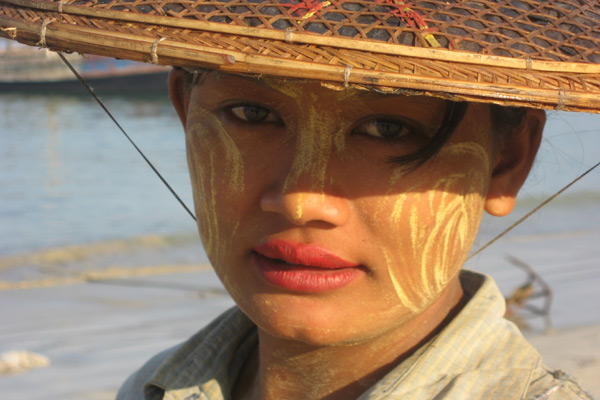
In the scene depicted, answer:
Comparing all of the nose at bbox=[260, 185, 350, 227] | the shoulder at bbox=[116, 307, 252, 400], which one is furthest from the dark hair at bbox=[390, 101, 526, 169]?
the shoulder at bbox=[116, 307, 252, 400]

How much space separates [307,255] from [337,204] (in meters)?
0.12

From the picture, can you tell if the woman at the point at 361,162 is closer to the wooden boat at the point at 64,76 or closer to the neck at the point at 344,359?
the neck at the point at 344,359

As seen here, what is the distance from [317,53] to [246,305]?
656 mm

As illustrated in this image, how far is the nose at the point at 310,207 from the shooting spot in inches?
60.4

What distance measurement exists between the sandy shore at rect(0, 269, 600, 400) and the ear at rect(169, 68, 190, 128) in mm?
2505

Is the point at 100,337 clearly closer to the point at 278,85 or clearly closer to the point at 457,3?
the point at 278,85

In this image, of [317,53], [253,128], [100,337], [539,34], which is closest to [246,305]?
[253,128]

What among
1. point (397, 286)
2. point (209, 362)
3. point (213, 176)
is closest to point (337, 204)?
point (397, 286)

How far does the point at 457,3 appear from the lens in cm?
136

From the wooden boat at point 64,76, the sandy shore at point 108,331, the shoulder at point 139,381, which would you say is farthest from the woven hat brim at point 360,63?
the wooden boat at point 64,76

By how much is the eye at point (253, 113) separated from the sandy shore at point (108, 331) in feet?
9.08

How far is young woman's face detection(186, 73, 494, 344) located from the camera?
61.6 inches

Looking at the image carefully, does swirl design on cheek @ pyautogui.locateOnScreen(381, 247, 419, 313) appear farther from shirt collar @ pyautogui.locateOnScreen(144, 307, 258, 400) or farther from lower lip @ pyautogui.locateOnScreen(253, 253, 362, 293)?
shirt collar @ pyautogui.locateOnScreen(144, 307, 258, 400)

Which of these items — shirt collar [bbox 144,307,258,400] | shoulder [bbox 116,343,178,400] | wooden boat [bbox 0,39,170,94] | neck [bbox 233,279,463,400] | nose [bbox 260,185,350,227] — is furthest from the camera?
wooden boat [bbox 0,39,170,94]
